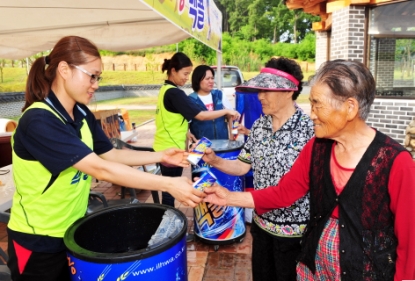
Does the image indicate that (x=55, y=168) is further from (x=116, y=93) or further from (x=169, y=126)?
(x=116, y=93)

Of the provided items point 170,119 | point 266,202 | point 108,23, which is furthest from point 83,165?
point 108,23

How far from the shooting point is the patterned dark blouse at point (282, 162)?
1.96 metres

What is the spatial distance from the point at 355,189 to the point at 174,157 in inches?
46.9

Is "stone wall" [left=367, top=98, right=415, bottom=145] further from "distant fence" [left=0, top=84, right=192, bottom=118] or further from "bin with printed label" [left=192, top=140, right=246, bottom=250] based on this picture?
"distant fence" [left=0, top=84, right=192, bottom=118]

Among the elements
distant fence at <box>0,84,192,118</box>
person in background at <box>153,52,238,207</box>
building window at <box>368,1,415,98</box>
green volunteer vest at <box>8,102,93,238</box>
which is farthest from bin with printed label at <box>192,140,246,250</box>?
distant fence at <box>0,84,192,118</box>

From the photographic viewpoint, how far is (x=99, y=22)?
165 inches

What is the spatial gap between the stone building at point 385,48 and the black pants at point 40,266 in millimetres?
6304

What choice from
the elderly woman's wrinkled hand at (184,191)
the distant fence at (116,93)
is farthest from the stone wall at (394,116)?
the distant fence at (116,93)

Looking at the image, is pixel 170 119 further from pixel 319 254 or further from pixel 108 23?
pixel 319 254

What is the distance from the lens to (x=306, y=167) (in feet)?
5.36

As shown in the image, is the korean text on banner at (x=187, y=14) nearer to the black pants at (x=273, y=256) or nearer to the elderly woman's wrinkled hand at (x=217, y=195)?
the elderly woman's wrinkled hand at (x=217, y=195)

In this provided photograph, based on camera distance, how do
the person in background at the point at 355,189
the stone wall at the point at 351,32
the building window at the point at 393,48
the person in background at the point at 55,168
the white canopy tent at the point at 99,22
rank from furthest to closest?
the stone wall at the point at 351,32
the building window at the point at 393,48
the white canopy tent at the point at 99,22
the person in background at the point at 55,168
the person in background at the point at 355,189

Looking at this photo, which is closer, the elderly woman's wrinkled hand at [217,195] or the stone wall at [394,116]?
the elderly woman's wrinkled hand at [217,195]

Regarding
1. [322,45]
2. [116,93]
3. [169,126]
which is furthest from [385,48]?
[116,93]
